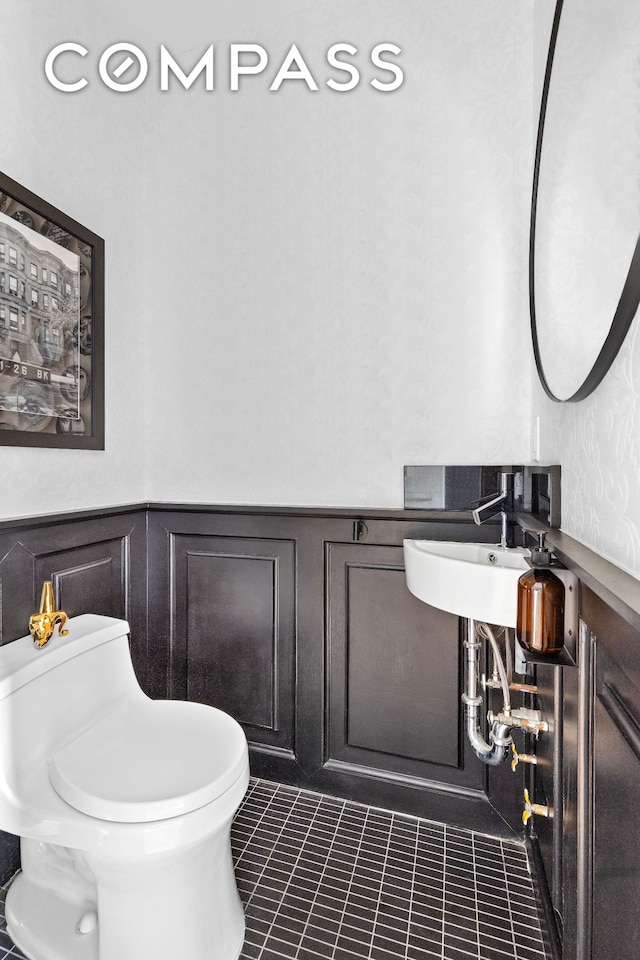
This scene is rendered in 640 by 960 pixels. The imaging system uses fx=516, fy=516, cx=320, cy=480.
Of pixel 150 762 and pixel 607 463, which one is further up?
pixel 607 463

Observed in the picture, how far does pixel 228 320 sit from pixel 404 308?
25.1 inches

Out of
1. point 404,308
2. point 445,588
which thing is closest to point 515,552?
point 445,588

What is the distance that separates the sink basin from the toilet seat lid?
571 mm

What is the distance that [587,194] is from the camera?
2.53 feet

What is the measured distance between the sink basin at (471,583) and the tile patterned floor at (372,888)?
0.77 m

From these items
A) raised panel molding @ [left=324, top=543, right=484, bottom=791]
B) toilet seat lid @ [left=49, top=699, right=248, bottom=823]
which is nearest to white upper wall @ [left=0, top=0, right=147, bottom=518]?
toilet seat lid @ [left=49, top=699, right=248, bottom=823]

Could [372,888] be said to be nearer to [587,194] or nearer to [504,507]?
[504,507]

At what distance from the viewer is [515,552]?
137 centimetres

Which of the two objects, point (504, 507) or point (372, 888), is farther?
point (504, 507)

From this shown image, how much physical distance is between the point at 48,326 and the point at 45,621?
83cm

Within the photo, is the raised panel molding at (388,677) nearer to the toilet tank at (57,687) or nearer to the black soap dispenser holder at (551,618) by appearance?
the toilet tank at (57,687)

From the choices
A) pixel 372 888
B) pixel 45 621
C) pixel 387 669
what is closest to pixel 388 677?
pixel 387 669

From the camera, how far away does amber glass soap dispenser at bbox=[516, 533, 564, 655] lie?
2.51ft

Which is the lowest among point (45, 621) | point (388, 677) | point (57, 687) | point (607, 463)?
point (388, 677)
